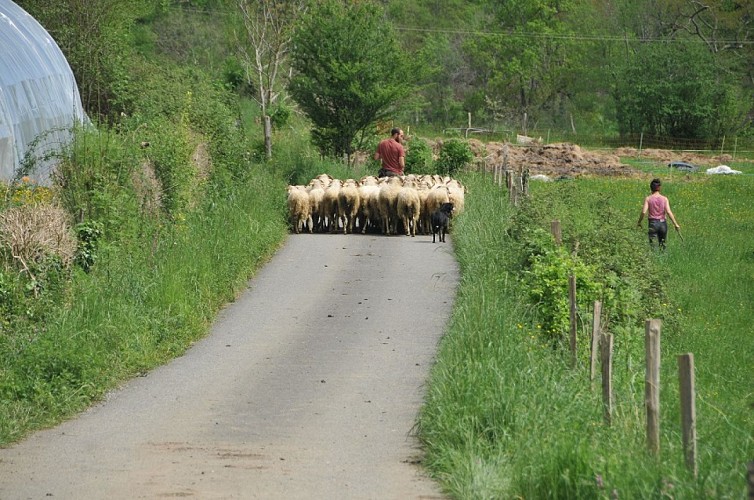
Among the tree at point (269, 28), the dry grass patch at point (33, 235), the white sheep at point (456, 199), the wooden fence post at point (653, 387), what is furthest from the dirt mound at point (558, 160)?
the wooden fence post at point (653, 387)

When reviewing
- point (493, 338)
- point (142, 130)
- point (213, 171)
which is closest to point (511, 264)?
point (493, 338)

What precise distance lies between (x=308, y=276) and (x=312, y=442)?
31.8 ft

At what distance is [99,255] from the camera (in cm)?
1653

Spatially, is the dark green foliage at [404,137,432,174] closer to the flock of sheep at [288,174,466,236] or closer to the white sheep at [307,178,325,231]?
the flock of sheep at [288,174,466,236]

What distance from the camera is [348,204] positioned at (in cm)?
2664

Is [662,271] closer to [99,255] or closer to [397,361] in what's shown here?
[397,361]

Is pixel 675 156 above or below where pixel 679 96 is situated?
below

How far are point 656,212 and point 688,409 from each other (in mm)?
15894

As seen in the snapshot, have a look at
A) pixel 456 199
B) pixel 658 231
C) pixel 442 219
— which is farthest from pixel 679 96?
pixel 442 219

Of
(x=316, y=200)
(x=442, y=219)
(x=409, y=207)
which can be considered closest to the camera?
(x=442, y=219)

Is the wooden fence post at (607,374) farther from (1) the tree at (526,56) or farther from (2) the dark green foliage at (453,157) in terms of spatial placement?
(1) the tree at (526,56)

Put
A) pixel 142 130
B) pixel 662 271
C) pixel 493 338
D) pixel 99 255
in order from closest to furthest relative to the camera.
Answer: pixel 493 338 < pixel 99 255 < pixel 662 271 < pixel 142 130

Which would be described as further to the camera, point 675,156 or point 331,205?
point 675,156

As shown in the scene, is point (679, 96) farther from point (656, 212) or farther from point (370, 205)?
point (656, 212)
